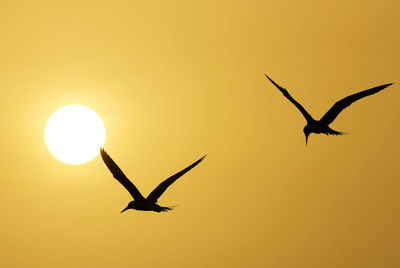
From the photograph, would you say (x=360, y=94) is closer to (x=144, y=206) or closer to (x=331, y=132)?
(x=331, y=132)

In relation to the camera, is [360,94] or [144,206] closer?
[360,94]

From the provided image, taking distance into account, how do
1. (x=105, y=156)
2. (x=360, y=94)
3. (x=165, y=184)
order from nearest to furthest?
(x=105, y=156) < (x=360, y=94) < (x=165, y=184)

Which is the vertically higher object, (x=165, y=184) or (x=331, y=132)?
(x=165, y=184)

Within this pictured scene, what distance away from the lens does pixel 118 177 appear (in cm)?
1118

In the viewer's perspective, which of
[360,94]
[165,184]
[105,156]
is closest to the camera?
[105,156]

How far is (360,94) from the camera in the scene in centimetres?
1147

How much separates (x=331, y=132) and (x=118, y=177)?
16.9 feet

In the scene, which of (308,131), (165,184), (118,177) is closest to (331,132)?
(308,131)

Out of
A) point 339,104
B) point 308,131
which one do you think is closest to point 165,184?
point 308,131

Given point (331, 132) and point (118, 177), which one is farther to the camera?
point (331, 132)

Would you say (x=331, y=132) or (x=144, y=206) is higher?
(x=144, y=206)

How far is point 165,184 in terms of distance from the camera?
40.2 feet

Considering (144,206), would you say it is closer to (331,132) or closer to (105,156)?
(105,156)

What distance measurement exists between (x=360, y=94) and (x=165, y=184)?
16.1 feet
